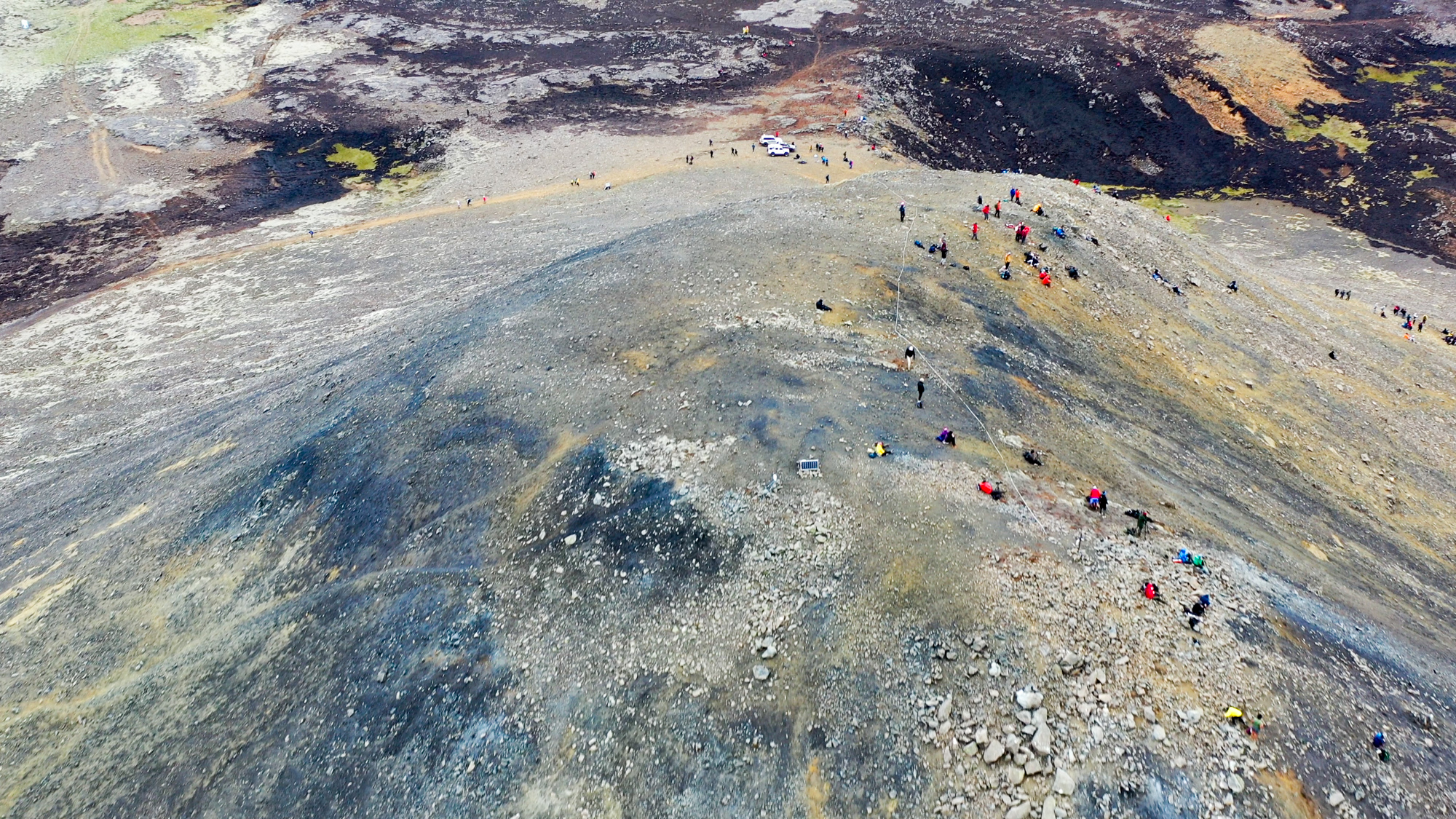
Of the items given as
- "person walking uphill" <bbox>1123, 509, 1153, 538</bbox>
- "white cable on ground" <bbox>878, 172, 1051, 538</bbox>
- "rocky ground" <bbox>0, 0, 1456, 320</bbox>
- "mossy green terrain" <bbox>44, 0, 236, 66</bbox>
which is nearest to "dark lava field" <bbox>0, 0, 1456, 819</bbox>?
"white cable on ground" <bbox>878, 172, 1051, 538</bbox>

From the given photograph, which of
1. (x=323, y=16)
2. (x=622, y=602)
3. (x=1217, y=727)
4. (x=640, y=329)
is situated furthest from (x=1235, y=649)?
(x=323, y=16)

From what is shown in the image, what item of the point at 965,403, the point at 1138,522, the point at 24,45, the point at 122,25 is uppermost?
the point at 122,25

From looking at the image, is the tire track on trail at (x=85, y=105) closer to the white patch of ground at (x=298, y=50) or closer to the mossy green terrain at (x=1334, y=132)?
the white patch of ground at (x=298, y=50)

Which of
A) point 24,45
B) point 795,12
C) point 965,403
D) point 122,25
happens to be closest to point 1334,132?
point 795,12

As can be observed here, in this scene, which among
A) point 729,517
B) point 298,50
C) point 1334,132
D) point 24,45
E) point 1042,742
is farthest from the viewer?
point 298,50

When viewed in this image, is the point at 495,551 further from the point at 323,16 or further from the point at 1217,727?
the point at 323,16

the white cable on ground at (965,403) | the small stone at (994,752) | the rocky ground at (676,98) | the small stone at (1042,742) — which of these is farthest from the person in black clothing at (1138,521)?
the rocky ground at (676,98)

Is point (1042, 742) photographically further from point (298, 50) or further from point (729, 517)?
point (298, 50)
